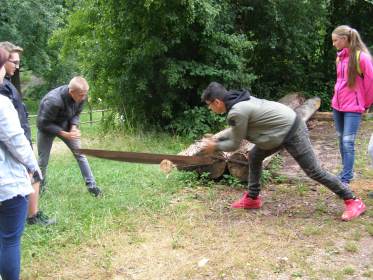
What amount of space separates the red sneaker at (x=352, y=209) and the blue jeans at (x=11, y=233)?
3378 millimetres

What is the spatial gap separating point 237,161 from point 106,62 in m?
5.61

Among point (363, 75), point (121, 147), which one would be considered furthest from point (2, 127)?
point (121, 147)

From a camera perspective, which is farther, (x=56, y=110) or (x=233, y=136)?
(x=56, y=110)

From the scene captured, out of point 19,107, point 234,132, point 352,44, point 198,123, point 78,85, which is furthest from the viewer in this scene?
point 198,123

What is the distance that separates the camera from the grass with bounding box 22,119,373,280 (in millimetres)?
4238

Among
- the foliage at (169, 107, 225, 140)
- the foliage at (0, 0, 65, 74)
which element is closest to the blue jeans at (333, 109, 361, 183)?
the foliage at (169, 107, 225, 140)

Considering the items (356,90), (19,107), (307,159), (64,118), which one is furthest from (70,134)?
(356,90)

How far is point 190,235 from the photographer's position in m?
4.97

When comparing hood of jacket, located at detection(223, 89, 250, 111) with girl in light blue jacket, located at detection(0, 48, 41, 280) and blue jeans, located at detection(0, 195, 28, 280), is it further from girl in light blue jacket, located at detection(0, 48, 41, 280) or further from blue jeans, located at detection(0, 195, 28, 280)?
blue jeans, located at detection(0, 195, 28, 280)

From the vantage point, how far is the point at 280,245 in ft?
15.3

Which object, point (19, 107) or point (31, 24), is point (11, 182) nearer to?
point (19, 107)

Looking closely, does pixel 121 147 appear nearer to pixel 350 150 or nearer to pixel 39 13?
pixel 350 150

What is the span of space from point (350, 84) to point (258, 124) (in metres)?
1.73

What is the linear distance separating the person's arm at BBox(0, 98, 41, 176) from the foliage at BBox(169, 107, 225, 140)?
6.96m
